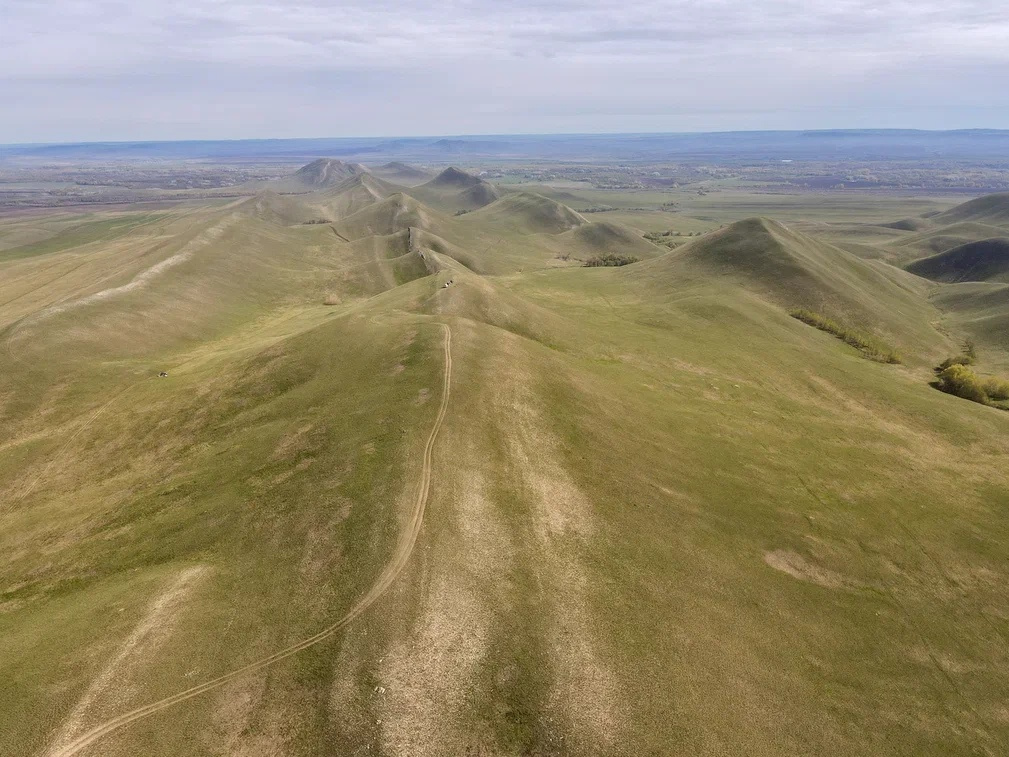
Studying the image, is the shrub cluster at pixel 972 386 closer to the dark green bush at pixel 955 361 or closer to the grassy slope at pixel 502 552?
the grassy slope at pixel 502 552

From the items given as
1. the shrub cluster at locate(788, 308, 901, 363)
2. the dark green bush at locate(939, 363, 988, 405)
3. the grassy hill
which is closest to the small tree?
the grassy hill

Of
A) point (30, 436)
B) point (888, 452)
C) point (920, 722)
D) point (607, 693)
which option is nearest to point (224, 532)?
point (607, 693)

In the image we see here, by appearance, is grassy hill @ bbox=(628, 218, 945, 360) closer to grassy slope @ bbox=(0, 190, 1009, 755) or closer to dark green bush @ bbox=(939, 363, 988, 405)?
dark green bush @ bbox=(939, 363, 988, 405)

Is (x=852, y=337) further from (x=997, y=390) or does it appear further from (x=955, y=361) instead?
(x=997, y=390)

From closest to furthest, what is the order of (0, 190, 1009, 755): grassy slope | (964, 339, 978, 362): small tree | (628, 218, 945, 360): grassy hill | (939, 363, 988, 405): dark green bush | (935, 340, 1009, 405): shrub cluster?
(0, 190, 1009, 755): grassy slope < (939, 363, 988, 405): dark green bush < (935, 340, 1009, 405): shrub cluster < (964, 339, 978, 362): small tree < (628, 218, 945, 360): grassy hill

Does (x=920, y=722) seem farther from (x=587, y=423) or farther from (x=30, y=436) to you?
(x=30, y=436)

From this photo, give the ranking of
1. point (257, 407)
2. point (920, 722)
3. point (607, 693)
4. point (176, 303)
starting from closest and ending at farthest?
point (607, 693), point (920, 722), point (257, 407), point (176, 303)
